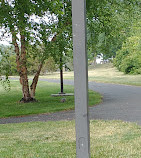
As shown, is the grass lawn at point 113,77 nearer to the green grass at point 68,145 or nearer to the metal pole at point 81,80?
the green grass at point 68,145

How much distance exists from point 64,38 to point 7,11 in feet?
11.2

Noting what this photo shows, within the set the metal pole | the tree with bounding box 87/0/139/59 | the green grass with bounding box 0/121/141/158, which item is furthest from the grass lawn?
the metal pole

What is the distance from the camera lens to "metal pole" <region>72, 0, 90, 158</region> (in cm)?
248

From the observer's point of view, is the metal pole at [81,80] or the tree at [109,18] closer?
the metal pole at [81,80]

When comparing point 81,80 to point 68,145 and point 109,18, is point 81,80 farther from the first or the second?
point 109,18

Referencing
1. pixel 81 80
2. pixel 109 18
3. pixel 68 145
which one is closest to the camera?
pixel 81 80

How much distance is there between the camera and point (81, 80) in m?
2.49

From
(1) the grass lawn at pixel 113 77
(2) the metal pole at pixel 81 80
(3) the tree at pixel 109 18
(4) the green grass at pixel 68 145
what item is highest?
(3) the tree at pixel 109 18

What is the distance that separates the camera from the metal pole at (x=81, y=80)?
2.48 m

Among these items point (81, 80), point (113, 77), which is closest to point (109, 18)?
point (81, 80)

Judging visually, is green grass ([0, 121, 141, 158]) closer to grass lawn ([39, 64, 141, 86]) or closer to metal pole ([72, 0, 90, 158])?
metal pole ([72, 0, 90, 158])

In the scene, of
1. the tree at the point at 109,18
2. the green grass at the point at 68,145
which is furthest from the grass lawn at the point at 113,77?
the green grass at the point at 68,145

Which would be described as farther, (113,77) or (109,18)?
(113,77)

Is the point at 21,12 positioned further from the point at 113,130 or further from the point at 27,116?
the point at 113,130
